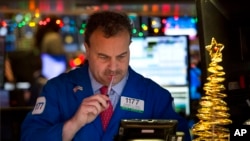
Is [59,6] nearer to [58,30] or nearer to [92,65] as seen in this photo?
[58,30]

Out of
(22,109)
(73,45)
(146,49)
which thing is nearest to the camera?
(146,49)

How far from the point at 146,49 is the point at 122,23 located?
263 centimetres

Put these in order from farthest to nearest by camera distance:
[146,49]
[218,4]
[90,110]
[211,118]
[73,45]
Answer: [73,45] → [146,49] → [218,4] → [90,110] → [211,118]

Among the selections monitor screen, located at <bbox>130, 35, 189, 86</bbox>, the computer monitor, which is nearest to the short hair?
the computer monitor

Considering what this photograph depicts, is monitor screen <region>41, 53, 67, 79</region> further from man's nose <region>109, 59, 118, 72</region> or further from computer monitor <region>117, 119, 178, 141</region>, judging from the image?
computer monitor <region>117, 119, 178, 141</region>

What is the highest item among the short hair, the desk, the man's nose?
the short hair

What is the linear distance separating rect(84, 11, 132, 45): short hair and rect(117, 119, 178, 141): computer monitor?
0.39 metres

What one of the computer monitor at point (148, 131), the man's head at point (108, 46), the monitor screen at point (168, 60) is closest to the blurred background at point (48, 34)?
the monitor screen at point (168, 60)

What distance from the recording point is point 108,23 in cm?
207

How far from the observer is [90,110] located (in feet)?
6.30

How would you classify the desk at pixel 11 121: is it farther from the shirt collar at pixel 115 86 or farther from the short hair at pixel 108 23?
the short hair at pixel 108 23

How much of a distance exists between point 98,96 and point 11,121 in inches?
142

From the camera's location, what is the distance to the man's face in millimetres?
2023

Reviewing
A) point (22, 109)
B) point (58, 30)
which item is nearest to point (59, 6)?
point (58, 30)
